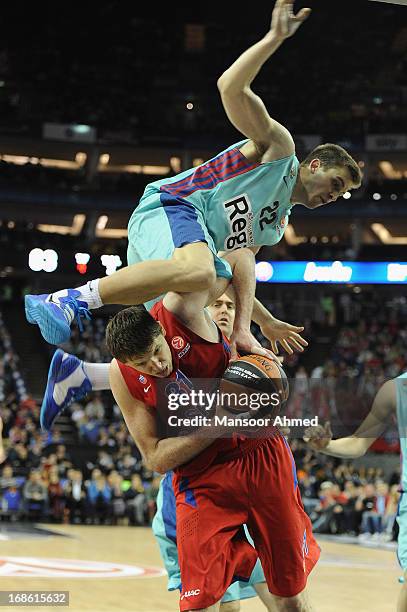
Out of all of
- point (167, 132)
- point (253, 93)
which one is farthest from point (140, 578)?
point (167, 132)

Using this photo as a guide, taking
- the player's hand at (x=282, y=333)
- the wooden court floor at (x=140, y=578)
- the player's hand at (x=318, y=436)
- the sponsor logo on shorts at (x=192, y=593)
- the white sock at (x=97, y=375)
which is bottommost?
the wooden court floor at (x=140, y=578)

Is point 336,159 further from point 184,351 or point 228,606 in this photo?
point 228,606

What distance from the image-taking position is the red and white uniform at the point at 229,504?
3.72m

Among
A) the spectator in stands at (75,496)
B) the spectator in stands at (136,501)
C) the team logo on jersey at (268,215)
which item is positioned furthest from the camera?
the spectator in stands at (136,501)

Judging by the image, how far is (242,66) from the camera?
3912 millimetres

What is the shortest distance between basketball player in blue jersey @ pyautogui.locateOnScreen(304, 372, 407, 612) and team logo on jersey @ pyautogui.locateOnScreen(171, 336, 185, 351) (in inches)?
37.6

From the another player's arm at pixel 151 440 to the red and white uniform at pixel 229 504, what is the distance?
Answer: 48 millimetres

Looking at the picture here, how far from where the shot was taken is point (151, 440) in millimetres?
3730

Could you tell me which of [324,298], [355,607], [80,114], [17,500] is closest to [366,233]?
[324,298]

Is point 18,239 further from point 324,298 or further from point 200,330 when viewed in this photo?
point 200,330

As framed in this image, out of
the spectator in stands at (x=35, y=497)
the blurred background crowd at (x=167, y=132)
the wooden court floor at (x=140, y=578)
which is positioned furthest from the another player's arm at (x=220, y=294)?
the blurred background crowd at (x=167, y=132)

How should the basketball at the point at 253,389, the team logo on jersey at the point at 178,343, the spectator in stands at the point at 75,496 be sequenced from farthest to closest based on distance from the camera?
1. the spectator in stands at the point at 75,496
2. the team logo on jersey at the point at 178,343
3. the basketball at the point at 253,389

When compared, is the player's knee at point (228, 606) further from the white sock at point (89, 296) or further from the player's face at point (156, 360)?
the white sock at point (89, 296)

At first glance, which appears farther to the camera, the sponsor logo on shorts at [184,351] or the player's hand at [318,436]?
the player's hand at [318,436]
